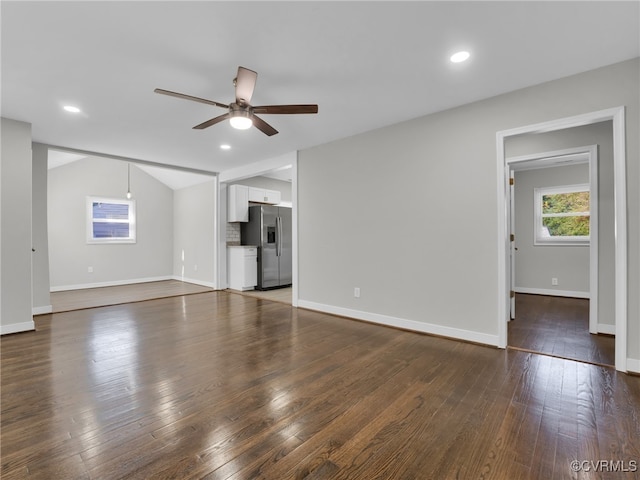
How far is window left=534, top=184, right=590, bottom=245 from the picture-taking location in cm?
560

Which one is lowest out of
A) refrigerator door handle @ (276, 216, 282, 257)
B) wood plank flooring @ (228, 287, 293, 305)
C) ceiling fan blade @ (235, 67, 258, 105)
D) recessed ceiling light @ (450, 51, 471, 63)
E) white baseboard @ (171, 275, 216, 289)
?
wood plank flooring @ (228, 287, 293, 305)

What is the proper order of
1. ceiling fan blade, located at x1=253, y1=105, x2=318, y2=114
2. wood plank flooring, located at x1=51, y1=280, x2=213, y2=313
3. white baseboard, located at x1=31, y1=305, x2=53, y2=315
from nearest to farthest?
1. ceiling fan blade, located at x1=253, y1=105, x2=318, y2=114
2. white baseboard, located at x1=31, y1=305, x2=53, y2=315
3. wood plank flooring, located at x1=51, y1=280, x2=213, y2=313

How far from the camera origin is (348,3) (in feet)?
6.00

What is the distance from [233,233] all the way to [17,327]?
3.97 metres

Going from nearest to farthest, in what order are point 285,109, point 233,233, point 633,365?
point 633,365
point 285,109
point 233,233

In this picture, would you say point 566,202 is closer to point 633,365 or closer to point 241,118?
point 633,365

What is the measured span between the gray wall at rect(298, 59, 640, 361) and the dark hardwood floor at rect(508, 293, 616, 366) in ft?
1.46

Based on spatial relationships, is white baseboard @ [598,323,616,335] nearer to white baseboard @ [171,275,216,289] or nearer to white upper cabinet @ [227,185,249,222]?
white upper cabinet @ [227,185,249,222]

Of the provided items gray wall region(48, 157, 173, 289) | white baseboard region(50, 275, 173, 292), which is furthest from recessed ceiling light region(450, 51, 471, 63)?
white baseboard region(50, 275, 173, 292)

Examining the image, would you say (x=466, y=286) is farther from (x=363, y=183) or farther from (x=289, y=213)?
(x=289, y=213)

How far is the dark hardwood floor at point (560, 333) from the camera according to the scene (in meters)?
2.87

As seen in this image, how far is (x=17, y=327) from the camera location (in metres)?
3.61

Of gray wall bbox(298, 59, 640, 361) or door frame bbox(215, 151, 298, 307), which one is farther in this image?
door frame bbox(215, 151, 298, 307)

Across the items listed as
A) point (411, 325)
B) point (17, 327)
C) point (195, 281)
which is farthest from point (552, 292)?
point (17, 327)
